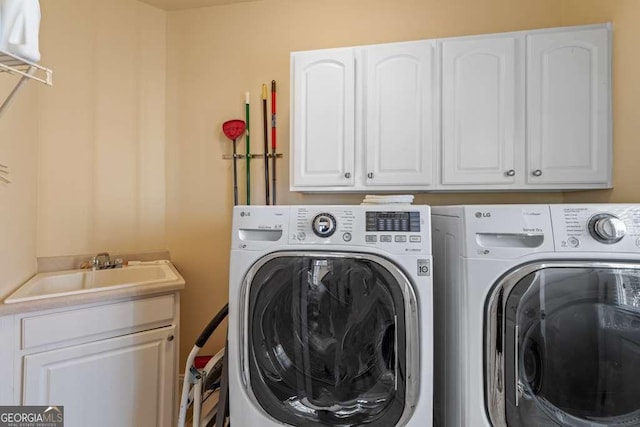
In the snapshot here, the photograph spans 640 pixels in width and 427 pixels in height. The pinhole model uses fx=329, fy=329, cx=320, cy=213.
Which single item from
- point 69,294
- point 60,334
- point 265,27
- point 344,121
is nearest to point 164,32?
point 265,27

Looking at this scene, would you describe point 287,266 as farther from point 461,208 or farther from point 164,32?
point 164,32

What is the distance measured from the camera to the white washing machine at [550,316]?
1.05 metres

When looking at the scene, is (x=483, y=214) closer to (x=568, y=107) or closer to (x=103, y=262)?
(x=568, y=107)

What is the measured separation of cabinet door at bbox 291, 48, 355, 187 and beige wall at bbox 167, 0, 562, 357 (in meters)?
0.36

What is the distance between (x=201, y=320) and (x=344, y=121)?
5.46 feet

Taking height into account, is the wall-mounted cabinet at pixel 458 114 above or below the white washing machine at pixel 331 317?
above

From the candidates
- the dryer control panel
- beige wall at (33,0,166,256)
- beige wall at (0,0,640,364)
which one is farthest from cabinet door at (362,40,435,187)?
beige wall at (33,0,166,256)

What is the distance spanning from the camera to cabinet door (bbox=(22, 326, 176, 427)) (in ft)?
4.52

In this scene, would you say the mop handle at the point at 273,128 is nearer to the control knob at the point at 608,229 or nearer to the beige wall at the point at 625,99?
the control knob at the point at 608,229

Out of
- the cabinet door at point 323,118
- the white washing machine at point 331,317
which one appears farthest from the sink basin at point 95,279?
the cabinet door at point 323,118

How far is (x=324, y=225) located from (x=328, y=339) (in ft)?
1.43

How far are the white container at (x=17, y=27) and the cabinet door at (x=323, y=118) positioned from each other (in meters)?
1.14

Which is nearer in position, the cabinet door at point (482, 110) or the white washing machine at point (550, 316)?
the white washing machine at point (550, 316)

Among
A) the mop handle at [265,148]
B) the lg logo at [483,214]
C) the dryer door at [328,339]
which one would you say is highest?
the mop handle at [265,148]
